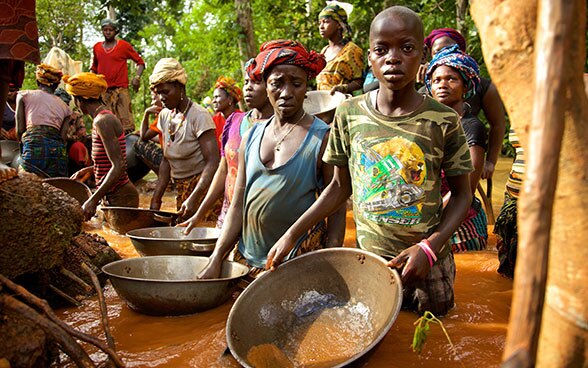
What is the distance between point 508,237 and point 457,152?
155 centimetres

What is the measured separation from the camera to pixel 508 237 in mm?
3754

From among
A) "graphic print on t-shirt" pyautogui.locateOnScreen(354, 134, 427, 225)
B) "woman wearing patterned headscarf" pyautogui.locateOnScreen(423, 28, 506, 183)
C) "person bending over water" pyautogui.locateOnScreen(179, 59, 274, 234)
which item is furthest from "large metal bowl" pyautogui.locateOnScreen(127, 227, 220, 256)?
"woman wearing patterned headscarf" pyautogui.locateOnScreen(423, 28, 506, 183)

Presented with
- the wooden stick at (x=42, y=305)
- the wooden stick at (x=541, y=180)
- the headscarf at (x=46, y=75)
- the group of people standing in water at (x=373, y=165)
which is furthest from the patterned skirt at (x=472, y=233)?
the headscarf at (x=46, y=75)

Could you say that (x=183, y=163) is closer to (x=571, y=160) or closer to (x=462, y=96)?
(x=462, y=96)

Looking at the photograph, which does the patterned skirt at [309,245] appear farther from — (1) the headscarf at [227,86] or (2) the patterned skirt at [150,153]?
(2) the patterned skirt at [150,153]

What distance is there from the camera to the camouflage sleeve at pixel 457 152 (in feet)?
8.20

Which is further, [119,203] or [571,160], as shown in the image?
[119,203]

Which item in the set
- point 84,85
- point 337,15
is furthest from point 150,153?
point 337,15

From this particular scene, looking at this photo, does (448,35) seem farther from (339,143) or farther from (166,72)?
(166,72)

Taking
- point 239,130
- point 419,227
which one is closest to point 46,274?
point 239,130

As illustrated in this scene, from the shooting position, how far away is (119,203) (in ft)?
18.2

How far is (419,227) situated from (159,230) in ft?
7.22

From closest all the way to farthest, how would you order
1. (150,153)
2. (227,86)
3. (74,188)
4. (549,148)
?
1. (549,148)
2. (74,188)
3. (227,86)
4. (150,153)

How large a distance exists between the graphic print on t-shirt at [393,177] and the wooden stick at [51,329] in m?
1.48
